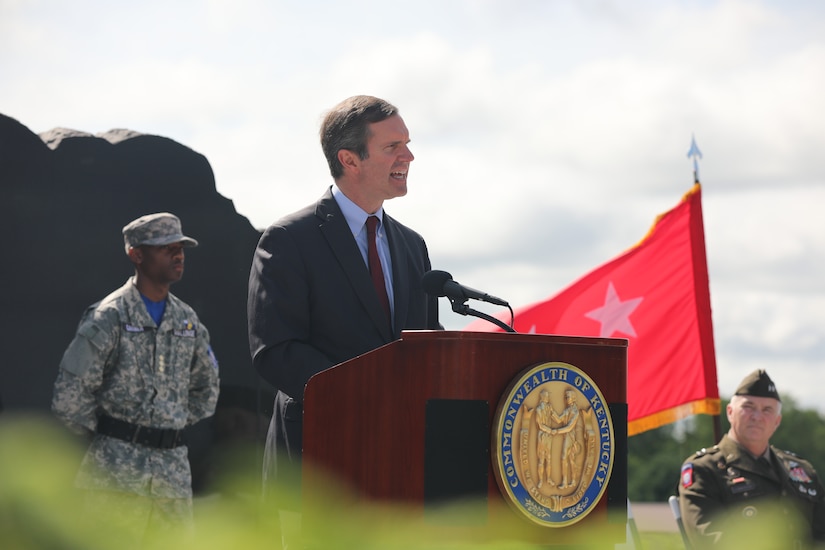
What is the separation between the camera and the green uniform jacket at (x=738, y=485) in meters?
5.54

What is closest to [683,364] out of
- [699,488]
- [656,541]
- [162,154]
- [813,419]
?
[699,488]

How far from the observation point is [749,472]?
573 centimetres

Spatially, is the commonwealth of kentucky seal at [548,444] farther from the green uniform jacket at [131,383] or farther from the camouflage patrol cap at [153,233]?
the camouflage patrol cap at [153,233]

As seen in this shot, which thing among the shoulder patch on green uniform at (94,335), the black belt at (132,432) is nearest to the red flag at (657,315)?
the black belt at (132,432)

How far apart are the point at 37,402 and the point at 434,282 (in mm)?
4074

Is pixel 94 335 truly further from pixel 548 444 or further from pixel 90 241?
pixel 548 444

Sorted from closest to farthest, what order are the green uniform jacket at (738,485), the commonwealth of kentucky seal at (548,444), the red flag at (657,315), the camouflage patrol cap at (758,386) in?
Result: the commonwealth of kentucky seal at (548,444) → the green uniform jacket at (738,485) → the camouflage patrol cap at (758,386) → the red flag at (657,315)

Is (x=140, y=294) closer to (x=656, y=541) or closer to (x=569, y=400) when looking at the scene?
(x=569, y=400)

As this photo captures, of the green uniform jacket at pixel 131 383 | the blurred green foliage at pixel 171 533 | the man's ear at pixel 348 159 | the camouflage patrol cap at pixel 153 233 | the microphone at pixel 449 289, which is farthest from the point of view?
the camouflage patrol cap at pixel 153 233

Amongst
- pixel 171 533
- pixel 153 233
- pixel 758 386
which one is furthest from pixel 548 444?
pixel 758 386

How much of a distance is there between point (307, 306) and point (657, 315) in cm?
529

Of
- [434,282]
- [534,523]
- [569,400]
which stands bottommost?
[534,523]

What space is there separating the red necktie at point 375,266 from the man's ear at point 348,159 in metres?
0.15

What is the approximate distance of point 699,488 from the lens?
5.59 metres
